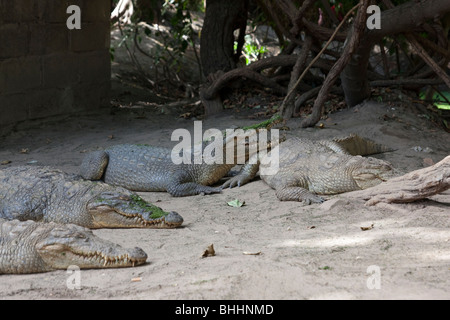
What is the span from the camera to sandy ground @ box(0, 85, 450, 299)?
10.5 ft

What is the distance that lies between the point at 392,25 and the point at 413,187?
357 centimetres

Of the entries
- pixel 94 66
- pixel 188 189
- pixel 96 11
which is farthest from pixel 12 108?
pixel 188 189

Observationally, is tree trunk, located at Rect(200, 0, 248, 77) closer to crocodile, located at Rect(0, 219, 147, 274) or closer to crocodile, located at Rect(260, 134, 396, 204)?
crocodile, located at Rect(260, 134, 396, 204)

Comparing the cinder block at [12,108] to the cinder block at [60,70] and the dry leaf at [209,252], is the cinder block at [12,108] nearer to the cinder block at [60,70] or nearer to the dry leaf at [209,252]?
the cinder block at [60,70]

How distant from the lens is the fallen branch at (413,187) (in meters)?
4.56

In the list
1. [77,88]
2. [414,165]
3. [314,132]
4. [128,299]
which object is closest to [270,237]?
[128,299]

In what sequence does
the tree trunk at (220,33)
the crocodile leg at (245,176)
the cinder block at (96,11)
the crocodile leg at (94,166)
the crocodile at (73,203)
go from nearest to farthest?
the crocodile at (73,203) → the crocodile leg at (245,176) → the crocodile leg at (94,166) → the cinder block at (96,11) → the tree trunk at (220,33)

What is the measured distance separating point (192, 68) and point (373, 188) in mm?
10587

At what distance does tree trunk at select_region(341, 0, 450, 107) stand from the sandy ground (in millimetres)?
1525

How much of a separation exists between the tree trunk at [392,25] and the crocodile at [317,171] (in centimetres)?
202

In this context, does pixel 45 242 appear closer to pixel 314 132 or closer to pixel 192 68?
pixel 314 132

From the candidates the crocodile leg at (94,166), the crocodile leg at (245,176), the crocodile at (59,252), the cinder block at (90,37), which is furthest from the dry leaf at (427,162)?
the cinder block at (90,37)

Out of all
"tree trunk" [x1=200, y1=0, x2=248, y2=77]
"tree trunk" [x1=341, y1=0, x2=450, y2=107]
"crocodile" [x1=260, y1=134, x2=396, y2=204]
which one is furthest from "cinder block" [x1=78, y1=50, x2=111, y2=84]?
"crocodile" [x1=260, y1=134, x2=396, y2=204]
